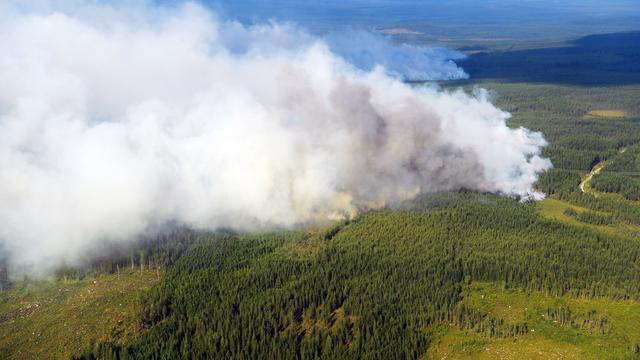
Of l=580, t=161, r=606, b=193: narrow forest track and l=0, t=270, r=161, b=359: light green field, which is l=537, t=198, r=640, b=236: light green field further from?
l=0, t=270, r=161, b=359: light green field

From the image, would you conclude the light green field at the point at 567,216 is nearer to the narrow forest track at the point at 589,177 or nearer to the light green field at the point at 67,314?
the narrow forest track at the point at 589,177

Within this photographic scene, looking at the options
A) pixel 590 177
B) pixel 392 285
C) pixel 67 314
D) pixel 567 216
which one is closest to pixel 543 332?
pixel 392 285

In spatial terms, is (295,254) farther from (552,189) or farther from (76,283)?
(552,189)

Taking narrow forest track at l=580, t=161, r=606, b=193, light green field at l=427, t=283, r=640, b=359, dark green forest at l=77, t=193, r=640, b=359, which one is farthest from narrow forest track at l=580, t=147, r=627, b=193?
light green field at l=427, t=283, r=640, b=359

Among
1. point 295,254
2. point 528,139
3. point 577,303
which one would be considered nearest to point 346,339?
point 295,254

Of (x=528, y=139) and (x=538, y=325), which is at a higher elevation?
(x=528, y=139)
